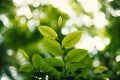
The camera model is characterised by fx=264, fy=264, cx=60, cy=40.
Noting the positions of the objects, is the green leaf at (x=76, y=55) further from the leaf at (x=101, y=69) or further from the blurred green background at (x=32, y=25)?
the blurred green background at (x=32, y=25)

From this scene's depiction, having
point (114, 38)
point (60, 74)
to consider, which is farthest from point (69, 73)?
point (114, 38)

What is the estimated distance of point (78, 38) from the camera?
1016 millimetres

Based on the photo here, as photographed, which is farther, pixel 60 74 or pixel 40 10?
pixel 40 10

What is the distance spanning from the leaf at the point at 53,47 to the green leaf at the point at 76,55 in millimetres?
39

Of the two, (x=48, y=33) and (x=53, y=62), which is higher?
(x=48, y=33)

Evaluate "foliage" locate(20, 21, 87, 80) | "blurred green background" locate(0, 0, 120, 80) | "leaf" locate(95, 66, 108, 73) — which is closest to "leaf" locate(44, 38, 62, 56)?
"foliage" locate(20, 21, 87, 80)

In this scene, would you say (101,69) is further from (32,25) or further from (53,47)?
(32,25)

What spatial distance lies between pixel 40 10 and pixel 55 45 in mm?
3860

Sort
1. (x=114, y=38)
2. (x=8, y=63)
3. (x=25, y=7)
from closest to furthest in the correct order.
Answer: (x=114, y=38) → (x=8, y=63) → (x=25, y=7)

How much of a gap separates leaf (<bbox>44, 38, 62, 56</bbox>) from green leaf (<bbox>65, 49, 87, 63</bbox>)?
0.04m

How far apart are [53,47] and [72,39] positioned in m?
0.08

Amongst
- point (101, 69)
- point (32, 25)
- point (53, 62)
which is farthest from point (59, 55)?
point (32, 25)

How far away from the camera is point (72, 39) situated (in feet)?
Answer: 3.35

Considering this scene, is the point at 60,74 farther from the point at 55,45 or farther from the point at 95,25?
the point at 95,25
